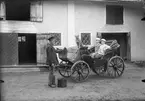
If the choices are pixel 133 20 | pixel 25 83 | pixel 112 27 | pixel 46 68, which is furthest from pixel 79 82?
pixel 133 20

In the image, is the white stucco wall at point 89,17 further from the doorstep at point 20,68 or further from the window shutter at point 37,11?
the doorstep at point 20,68

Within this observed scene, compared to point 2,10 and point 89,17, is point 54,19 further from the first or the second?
point 2,10

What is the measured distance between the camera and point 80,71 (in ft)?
31.8

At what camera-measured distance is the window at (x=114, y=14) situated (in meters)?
15.4

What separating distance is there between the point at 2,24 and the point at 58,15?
131 inches

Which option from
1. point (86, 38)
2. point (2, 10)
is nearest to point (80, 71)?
point (86, 38)

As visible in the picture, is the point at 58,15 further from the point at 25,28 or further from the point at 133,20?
the point at 133,20

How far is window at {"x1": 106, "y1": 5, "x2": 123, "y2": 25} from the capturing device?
50.5ft

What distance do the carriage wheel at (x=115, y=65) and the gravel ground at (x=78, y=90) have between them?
418 mm

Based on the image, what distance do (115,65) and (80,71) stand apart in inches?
78.1

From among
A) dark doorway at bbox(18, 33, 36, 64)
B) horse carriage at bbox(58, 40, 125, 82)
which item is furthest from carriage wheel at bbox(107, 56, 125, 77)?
dark doorway at bbox(18, 33, 36, 64)

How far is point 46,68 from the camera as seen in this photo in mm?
13758

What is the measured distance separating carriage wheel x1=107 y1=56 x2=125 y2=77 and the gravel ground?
1.37 feet

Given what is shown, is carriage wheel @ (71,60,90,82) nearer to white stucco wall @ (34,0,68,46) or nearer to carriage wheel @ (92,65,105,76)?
carriage wheel @ (92,65,105,76)
